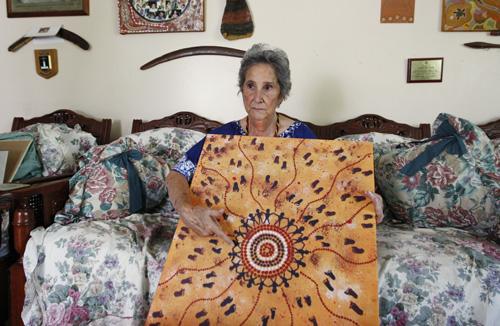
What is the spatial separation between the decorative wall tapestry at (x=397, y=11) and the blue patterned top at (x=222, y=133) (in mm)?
1171

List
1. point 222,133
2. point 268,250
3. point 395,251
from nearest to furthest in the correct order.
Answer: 1. point 268,250
2. point 395,251
3. point 222,133

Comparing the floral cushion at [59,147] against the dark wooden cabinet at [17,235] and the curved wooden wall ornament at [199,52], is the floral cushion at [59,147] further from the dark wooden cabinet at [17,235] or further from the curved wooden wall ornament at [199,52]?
the curved wooden wall ornament at [199,52]

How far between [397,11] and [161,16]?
1.49m

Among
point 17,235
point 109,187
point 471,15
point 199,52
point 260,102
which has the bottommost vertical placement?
point 17,235

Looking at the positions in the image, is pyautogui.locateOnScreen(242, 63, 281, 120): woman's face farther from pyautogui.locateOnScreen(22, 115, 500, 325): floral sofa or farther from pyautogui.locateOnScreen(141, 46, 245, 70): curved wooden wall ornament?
pyautogui.locateOnScreen(141, 46, 245, 70): curved wooden wall ornament

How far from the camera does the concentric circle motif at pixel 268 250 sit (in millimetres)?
896

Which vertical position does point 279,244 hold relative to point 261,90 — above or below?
below

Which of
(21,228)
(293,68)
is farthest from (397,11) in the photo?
(21,228)

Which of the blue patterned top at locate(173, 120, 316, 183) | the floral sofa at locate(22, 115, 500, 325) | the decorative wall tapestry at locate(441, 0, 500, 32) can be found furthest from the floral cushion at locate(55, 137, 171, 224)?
the decorative wall tapestry at locate(441, 0, 500, 32)

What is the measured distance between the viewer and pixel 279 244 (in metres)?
0.94

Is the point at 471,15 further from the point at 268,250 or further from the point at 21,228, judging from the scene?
the point at 21,228

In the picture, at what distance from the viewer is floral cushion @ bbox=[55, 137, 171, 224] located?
5.27 ft

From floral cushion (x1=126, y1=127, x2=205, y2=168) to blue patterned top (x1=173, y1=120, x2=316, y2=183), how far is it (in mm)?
604

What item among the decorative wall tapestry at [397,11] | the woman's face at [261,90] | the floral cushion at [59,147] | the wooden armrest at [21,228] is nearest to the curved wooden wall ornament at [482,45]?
the decorative wall tapestry at [397,11]
